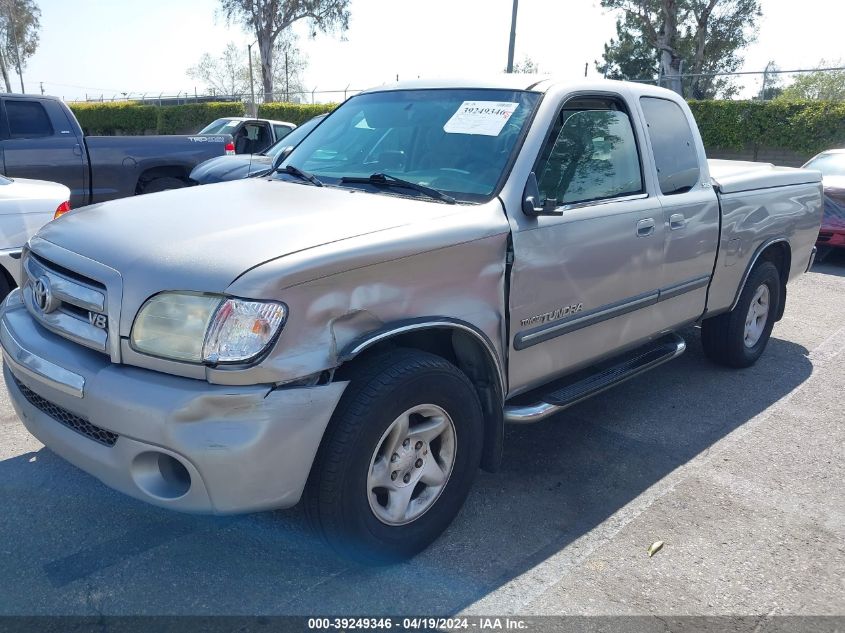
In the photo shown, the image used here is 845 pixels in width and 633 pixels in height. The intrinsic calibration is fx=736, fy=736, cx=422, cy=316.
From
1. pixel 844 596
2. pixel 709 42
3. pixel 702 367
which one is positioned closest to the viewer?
pixel 844 596

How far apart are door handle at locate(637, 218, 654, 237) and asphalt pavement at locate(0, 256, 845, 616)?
1197 millimetres

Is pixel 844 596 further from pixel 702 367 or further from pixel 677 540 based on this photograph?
pixel 702 367

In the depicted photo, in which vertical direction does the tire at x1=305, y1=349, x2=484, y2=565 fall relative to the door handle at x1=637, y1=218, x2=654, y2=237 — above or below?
below

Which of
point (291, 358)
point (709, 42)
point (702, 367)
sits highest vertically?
point (709, 42)

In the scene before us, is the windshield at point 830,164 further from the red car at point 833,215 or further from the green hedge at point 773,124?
the green hedge at point 773,124

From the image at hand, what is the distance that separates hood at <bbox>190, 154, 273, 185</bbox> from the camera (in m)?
8.33

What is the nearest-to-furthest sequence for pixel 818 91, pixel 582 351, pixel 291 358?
pixel 291 358, pixel 582 351, pixel 818 91

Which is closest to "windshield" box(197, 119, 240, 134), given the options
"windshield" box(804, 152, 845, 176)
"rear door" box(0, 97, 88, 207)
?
"rear door" box(0, 97, 88, 207)

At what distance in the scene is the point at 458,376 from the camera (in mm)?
2959

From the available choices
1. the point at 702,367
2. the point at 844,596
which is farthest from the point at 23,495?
the point at 702,367

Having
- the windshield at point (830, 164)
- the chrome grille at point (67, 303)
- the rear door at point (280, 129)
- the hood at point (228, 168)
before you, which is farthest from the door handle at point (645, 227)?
the rear door at point (280, 129)

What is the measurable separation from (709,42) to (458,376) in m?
36.4

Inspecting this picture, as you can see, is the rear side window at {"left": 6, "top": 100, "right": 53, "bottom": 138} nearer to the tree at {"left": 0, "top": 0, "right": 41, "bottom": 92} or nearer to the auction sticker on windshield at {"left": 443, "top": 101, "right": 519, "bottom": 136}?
the auction sticker on windshield at {"left": 443, "top": 101, "right": 519, "bottom": 136}

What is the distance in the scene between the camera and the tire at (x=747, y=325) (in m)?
5.21
